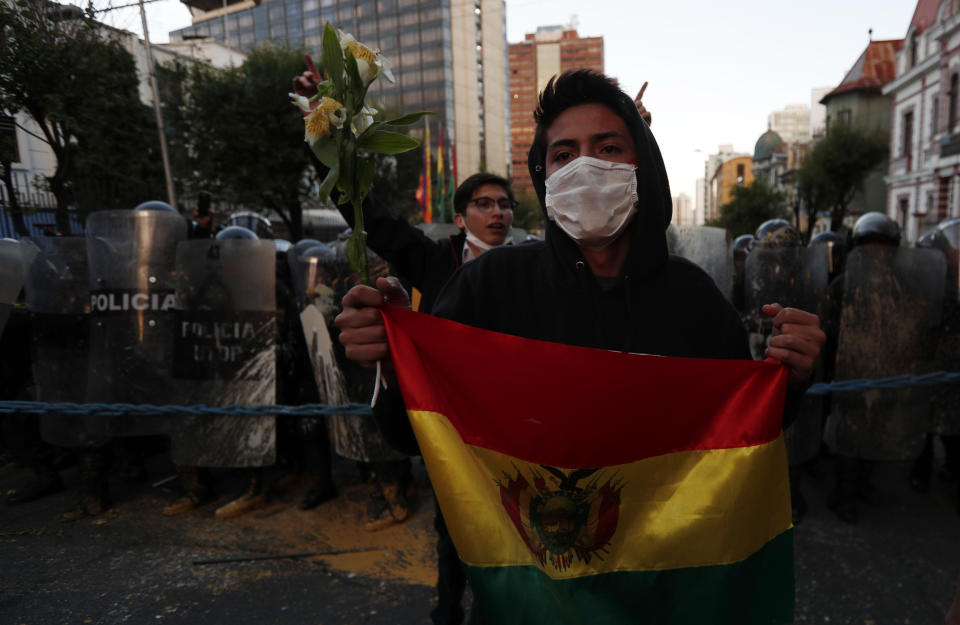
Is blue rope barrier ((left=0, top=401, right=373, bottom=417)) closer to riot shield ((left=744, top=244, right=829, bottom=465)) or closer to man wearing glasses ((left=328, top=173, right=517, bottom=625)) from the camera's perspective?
man wearing glasses ((left=328, top=173, right=517, bottom=625))

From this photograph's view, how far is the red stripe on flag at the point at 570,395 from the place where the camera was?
153cm

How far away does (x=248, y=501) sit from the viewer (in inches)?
166

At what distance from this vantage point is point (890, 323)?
12.3ft

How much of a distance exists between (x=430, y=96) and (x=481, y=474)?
75.0m

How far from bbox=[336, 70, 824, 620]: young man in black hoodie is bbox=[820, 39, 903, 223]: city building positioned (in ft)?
146

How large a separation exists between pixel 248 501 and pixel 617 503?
3504 millimetres

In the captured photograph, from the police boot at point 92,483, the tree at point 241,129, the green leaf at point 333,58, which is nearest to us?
the green leaf at point 333,58

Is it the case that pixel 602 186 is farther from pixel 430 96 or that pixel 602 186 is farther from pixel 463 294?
pixel 430 96

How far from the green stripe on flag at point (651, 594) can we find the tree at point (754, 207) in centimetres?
4230

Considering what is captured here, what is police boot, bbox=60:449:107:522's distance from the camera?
13.1 ft

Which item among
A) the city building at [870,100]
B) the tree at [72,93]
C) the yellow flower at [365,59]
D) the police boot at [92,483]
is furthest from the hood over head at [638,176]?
the city building at [870,100]

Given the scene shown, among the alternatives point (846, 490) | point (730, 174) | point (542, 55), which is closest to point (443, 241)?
point (846, 490)

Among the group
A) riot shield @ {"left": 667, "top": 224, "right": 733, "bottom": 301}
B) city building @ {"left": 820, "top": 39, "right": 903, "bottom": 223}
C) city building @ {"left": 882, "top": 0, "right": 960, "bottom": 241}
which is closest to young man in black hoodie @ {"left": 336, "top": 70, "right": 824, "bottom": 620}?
riot shield @ {"left": 667, "top": 224, "right": 733, "bottom": 301}

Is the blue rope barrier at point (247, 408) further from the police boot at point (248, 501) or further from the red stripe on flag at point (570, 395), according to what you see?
the red stripe on flag at point (570, 395)
